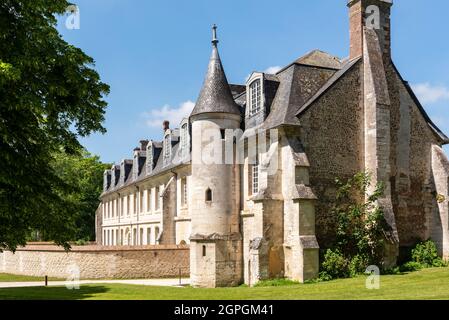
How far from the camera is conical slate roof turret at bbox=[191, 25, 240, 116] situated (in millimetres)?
25062

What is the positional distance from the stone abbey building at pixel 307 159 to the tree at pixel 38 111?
32.9 ft

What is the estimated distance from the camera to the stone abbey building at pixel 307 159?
22172 millimetres

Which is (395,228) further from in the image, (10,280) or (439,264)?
(10,280)

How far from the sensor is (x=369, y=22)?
24156 mm

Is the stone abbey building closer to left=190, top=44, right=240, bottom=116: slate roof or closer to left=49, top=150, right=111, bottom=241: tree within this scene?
left=190, top=44, right=240, bottom=116: slate roof

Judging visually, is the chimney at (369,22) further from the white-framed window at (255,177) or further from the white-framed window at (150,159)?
the white-framed window at (150,159)

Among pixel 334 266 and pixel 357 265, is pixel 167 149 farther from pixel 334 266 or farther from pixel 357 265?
pixel 357 265

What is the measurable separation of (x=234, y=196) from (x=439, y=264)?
9.48 meters

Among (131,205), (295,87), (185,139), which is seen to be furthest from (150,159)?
(295,87)

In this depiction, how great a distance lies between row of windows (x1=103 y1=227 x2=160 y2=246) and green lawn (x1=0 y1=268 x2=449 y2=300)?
16046mm

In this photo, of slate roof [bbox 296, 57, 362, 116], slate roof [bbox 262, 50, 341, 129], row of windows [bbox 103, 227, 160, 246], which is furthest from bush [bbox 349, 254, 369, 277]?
row of windows [bbox 103, 227, 160, 246]
